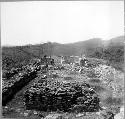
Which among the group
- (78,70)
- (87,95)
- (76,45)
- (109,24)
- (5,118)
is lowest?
(5,118)

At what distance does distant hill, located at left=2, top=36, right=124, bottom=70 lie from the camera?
3740 millimetres

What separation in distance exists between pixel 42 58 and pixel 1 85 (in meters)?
0.60

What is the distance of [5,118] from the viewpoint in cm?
402

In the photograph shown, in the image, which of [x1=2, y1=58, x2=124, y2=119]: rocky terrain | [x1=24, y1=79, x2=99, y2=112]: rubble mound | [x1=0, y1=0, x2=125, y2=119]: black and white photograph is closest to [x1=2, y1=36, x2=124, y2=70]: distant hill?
[x1=0, y1=0, x2=125, y2=119]: black and white photograph

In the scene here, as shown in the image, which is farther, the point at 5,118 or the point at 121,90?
the point at 5,118

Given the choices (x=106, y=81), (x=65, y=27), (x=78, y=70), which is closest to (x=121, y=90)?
(x=106, y=81)

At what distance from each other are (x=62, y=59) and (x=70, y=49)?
0.14 metres

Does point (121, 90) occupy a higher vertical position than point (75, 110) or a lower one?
higher

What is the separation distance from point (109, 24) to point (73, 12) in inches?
17.1

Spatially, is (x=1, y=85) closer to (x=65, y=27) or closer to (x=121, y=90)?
(x=65, y=27)

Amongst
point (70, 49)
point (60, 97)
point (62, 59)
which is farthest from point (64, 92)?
point (70, 49)

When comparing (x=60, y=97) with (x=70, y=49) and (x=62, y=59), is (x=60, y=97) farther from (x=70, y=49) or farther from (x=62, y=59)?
(x=70, y=49)

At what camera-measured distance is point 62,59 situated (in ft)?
12.9

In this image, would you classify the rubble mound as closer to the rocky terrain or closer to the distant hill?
the rocky terrain
